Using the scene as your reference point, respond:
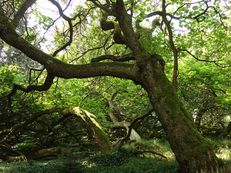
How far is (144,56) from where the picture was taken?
914cm

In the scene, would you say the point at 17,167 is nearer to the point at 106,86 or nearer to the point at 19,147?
the point at 19,147

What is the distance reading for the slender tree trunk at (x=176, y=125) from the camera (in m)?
8.03

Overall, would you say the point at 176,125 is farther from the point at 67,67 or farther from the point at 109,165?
the point at 109,165

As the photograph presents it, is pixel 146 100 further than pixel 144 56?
Yes

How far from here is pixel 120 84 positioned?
19469 millimetres

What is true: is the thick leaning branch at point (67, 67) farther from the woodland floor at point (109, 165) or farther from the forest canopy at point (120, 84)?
the woodland floor at point (109, 165)

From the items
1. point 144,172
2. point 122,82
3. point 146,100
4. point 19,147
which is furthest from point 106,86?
point 144,172

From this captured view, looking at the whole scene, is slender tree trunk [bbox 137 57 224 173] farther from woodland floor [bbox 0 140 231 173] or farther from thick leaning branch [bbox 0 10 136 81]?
woodland floor [bbox 0 140 231 173]

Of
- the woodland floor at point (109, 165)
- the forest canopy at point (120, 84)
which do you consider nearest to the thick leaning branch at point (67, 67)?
the forest canopy at point (120, 84)

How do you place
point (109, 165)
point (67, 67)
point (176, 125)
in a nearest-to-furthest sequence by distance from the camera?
point (176, 125), point (67, 67), point (109, 165)

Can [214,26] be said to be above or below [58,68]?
above

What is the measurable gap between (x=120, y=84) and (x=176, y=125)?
1116cm

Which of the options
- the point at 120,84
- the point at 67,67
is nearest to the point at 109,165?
the point at 67,67

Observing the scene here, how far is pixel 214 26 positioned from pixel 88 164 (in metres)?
7.29
